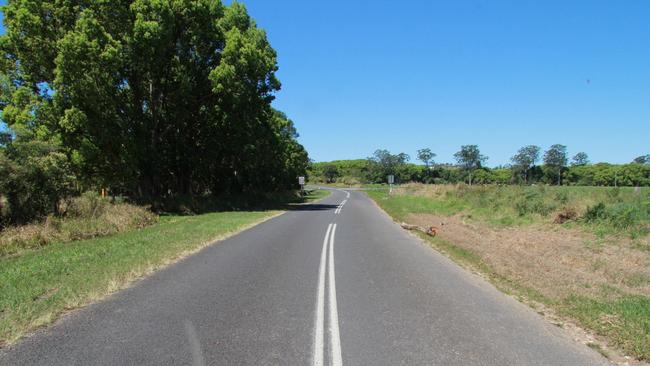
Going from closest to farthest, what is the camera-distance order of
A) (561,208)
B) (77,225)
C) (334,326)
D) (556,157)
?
(334,326), (77,225), (561,208), (556,157)

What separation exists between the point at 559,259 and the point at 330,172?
15666cm

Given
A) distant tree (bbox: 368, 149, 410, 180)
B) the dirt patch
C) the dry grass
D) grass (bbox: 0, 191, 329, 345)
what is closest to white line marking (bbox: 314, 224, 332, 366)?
grass (bbox: 0, 191, 329, 345)

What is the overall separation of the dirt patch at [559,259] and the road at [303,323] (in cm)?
143

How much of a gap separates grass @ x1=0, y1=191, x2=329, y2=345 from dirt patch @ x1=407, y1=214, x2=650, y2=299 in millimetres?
7839

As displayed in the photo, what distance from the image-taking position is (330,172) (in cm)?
16900

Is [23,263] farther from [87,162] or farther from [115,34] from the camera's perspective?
[115,34]

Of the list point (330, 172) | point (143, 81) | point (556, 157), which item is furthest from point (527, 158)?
point (143, 81)

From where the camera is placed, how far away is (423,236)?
60.6 feet

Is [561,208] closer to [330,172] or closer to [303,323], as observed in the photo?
[303,323]

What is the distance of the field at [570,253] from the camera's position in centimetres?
705

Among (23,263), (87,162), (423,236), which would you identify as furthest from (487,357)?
(87,162)

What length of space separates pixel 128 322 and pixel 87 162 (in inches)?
1038

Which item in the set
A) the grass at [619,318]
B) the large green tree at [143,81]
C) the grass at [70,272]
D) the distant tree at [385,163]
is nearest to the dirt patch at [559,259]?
the grass at [619,318]

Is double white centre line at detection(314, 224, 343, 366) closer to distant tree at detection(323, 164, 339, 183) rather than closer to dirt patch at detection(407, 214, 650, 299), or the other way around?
dirt patch at detection(407, 214, 650, 299)
